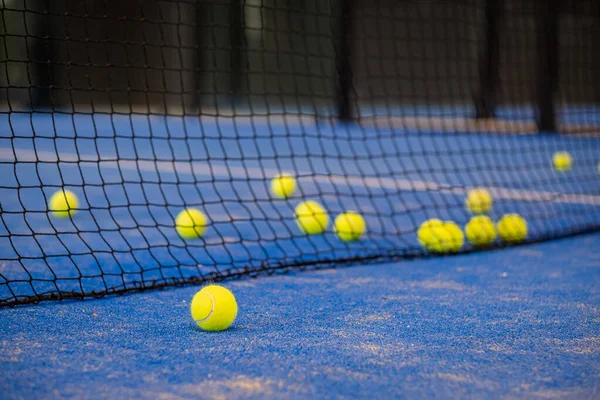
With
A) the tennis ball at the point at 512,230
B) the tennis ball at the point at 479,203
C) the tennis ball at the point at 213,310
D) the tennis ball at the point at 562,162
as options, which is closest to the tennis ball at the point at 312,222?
the tennis ball at the point at 512,230

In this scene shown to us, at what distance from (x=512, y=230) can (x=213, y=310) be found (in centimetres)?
209

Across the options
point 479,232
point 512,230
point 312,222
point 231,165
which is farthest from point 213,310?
point 231,165

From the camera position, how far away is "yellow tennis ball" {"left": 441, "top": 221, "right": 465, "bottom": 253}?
Answer: 3377 mm

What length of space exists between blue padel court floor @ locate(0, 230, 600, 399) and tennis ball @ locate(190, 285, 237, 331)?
0.04 m

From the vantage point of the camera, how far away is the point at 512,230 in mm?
3627

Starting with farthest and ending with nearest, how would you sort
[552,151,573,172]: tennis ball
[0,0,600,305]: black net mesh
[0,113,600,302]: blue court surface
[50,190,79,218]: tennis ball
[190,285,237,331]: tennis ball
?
[552,151,573,172]: tennis ball < [50,190,79,218]: tennis ball < [0,0,600,305]: black net mesh < [0,113,600,302]: blue court surface < [190,285,237,331]: tennis ball

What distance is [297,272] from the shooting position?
2947 millimetres

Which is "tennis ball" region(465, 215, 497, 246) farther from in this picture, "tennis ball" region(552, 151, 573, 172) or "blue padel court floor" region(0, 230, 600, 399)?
"tennis ball" region(552, 151, 573, 172)

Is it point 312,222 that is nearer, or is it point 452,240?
point 452,240

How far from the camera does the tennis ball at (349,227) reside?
361 centimetres

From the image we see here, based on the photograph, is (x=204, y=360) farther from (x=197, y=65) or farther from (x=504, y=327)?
(x=197, y=65)

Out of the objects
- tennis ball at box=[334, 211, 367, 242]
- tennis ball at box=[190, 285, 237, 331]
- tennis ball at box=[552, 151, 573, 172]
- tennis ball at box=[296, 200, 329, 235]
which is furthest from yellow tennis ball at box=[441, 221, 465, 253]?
tennis ball at box=[552, 151, 573, 172]

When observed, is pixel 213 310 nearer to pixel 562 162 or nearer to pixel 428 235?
pixel 428 235

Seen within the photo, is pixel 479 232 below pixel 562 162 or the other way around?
the other way around
